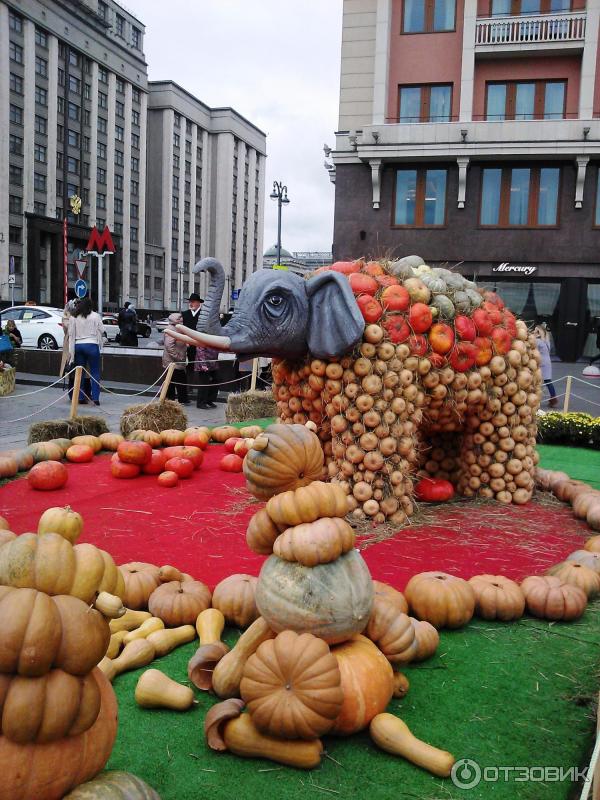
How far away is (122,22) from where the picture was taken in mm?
68312

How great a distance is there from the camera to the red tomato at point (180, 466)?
6.76 meters

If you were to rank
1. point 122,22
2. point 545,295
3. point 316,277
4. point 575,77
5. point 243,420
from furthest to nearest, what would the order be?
point 122,22
point 545,295
point 575,77
point 243,420
point 316,277

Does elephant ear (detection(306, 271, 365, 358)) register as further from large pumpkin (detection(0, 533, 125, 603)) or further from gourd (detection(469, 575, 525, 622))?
large pumpkin (detection(0, 533, 125, 603))

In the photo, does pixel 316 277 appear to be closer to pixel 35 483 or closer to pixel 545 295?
pixel 35 483

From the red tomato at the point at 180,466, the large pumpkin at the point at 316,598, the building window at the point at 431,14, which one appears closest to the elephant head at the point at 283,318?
the red tomato at the point at 180,466

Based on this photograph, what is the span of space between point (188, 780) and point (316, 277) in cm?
384

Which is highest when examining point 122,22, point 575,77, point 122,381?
point 122,22

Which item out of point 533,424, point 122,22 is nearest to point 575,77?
point 533,424

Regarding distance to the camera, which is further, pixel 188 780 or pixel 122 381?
pixel 122 381

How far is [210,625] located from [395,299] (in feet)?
9.87

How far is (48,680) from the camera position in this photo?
1.82 metres

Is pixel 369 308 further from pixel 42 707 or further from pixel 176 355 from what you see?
pixel 176 355

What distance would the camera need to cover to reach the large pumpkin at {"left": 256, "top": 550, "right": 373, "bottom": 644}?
270 cm

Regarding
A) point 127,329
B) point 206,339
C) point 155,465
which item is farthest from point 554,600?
point 127,329
